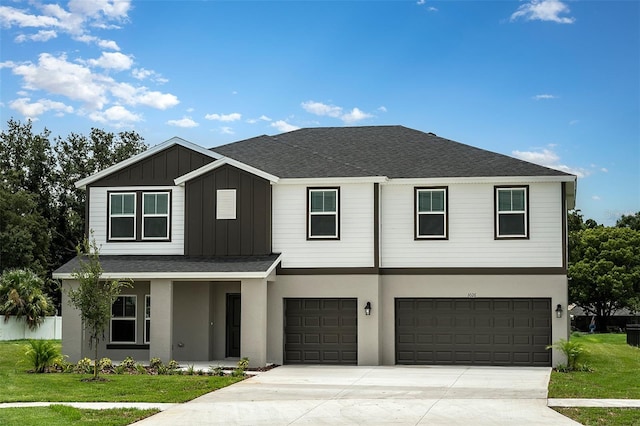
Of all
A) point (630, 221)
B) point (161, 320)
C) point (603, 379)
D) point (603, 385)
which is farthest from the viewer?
point (630, 221)

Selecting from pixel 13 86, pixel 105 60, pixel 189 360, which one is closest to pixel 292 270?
pixel 189 360

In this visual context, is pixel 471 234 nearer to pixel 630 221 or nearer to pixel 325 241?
pixel 325 241

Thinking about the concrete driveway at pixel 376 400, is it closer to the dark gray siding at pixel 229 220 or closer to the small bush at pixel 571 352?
the small bush at pixel 571 352

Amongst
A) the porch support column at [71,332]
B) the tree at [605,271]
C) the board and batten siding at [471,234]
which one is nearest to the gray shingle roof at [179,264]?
the porch support column at [71,332]

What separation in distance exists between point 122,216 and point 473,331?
11.1 m

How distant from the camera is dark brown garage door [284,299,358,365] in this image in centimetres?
2630

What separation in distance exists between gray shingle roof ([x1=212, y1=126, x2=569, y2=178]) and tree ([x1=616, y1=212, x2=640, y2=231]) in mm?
49362

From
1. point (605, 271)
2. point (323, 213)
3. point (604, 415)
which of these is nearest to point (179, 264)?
point (323, 213)

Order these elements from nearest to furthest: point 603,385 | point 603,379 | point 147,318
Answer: point 603,385 < point 603,379 < point 147,318

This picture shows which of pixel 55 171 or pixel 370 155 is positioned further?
pixel 55 171

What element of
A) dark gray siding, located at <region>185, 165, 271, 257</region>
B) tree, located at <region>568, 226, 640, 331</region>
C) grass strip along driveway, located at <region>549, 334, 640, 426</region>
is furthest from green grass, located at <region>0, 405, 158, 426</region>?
tree, located at <region>568, 226, 640, 331</region>

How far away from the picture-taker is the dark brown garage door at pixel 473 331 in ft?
85.1

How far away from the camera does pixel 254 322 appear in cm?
2470

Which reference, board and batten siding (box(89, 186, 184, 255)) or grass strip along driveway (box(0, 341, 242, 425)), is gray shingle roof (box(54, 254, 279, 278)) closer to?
board and batten siding (box(89, 186, 184, 255))
